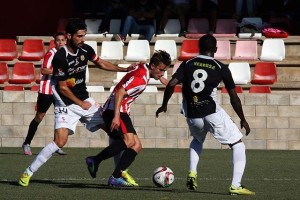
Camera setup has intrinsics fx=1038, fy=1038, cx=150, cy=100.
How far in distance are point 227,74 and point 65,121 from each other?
2.07 meters

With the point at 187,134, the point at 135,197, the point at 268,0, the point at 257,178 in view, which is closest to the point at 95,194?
the point at 135,197

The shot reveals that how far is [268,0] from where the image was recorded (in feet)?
77.4

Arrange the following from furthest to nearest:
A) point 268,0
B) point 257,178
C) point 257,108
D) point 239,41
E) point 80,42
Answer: point 268,0
point 239,41
point 257,108
point 257,178
point 80,42

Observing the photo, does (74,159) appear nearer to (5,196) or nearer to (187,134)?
(187,134)

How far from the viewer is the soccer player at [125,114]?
37.4ft

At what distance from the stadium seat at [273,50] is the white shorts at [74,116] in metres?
9.93

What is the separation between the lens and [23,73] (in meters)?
21.7

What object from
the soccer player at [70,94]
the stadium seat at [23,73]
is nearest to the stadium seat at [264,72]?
the stadium seat at [23,73]

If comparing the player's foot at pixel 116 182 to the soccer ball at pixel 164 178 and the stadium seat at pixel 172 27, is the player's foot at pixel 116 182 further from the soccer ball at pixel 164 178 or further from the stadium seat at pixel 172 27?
the stadium seat at pixel 172 27

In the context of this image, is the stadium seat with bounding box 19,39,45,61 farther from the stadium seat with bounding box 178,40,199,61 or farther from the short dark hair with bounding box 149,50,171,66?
the short dark hair with bounding box 149,50,171,66

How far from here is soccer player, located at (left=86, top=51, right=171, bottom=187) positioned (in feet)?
37.4

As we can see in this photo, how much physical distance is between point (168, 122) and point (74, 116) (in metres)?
6.76

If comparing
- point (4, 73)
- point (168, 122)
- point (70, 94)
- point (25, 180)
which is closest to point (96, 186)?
point (25, 180)

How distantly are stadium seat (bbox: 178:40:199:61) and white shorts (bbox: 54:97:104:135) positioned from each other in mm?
9758
